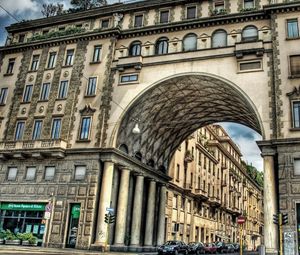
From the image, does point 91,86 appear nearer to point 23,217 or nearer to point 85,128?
point 85,128

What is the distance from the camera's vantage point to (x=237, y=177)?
8219 centimetres

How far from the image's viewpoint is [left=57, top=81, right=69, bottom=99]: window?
35.3 metres

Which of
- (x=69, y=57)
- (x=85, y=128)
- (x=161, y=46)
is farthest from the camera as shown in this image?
(x=69, y=57)

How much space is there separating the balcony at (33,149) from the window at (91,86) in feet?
16.7

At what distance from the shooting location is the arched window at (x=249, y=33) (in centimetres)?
3084

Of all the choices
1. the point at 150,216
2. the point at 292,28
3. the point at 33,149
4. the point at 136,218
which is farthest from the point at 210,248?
the point at 292,28

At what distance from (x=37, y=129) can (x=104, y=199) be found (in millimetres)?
10141

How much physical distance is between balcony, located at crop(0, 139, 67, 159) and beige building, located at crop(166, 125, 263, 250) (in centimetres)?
1872

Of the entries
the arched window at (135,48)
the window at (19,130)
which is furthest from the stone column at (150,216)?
the window at (19,130)

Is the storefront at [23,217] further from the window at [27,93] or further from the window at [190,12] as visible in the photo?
the window at [190,12]

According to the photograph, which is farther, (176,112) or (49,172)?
(176,112)

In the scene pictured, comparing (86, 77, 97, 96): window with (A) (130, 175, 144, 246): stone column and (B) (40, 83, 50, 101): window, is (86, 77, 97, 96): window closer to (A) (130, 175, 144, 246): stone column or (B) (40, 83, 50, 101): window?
(B) (40, 83, 50, 101): window

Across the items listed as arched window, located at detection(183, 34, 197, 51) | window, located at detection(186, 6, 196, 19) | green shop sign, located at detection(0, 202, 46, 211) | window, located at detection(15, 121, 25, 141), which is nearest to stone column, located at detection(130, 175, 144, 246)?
green shop sign, located at detection(0, 202, 46, 211)

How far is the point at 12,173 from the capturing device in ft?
113
